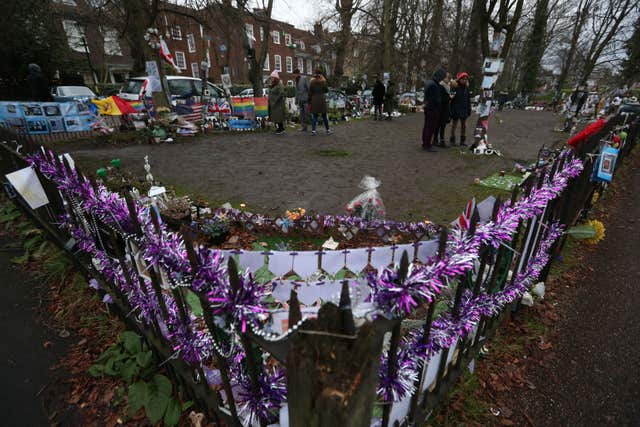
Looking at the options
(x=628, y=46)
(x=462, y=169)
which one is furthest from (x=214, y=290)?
(x=628, y=46)

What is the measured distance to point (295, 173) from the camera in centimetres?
652

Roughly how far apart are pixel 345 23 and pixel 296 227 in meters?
23.8

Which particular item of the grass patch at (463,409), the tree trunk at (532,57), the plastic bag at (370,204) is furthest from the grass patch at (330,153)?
the tree trunk at (532,57)

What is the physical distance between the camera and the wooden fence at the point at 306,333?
0.85 m

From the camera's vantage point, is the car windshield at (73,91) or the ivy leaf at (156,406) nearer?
the ivy leaf at (156,406)

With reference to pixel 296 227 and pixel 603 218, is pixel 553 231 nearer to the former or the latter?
pixel 296 227

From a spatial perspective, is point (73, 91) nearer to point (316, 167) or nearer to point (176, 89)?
point (176, 89)

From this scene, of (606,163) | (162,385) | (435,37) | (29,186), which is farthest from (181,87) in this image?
(435,37)

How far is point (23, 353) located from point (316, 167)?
217 inches

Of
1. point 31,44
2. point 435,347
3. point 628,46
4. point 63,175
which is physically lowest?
point 435,347

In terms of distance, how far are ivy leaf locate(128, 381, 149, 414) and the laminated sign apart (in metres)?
1.79

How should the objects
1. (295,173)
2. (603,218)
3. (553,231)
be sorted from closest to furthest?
(553,231)
(603,218)
(295,173)

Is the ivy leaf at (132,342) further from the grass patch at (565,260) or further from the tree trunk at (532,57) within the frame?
the tree trunk at (532,57)

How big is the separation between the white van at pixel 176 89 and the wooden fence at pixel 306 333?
430 inches
